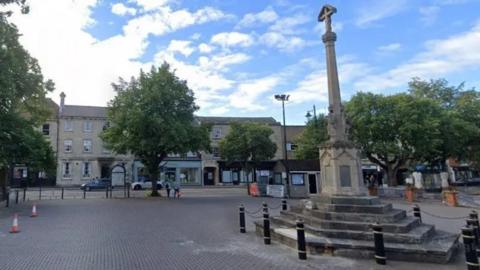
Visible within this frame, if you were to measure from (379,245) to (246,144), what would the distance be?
29021 mm

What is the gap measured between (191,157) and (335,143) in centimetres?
4131

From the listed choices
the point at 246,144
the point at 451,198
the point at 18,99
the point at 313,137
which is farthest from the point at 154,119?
the point at 451,198

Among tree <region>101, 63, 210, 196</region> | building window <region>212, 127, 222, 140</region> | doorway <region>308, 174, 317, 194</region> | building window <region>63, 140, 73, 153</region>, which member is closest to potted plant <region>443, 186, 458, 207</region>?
doorway <region>308, 174, 317, 194</region>

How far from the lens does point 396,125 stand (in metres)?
29.1

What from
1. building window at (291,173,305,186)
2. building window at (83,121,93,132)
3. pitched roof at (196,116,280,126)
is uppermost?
pitched roof at (196,116,280,126)

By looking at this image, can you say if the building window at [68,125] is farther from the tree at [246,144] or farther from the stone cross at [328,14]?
the stone cross at [328,14]

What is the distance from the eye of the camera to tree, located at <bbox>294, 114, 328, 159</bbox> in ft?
119

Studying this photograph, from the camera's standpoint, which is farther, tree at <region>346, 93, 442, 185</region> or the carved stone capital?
tree at <region>346, 93, 442, 185</region>

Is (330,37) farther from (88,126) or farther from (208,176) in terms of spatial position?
(88,126)

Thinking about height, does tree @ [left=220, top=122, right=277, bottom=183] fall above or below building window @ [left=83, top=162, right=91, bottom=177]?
above

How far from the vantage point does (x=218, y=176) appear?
5131 centimetres

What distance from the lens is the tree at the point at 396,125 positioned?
2808cm

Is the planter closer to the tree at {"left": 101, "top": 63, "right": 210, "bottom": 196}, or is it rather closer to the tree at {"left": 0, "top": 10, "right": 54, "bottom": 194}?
the tree at {"left": 101, "top": 63, "right": 210, "bottom": 196}

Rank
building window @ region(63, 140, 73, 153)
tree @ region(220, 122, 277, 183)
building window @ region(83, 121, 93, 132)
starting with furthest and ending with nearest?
1. building window @ region(83, 121, 93, 132)
2. building window @ region(63, 140, 73, 153)
3. tree @ region(220, 122, 277, 183)
